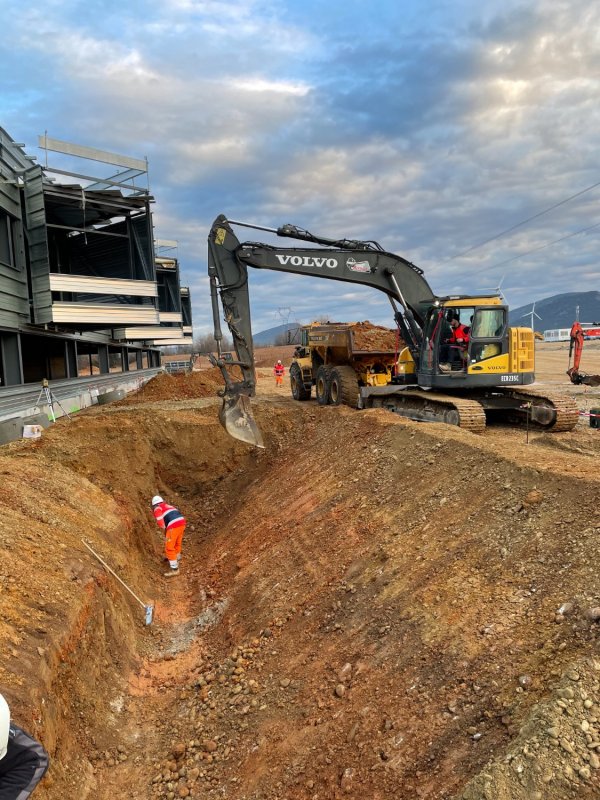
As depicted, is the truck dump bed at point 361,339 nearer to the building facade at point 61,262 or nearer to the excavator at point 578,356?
the excavator at point 578,356

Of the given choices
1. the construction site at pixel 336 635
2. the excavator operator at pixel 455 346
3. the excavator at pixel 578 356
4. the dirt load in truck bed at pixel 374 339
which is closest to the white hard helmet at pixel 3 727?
the construction site at pixel 336 635

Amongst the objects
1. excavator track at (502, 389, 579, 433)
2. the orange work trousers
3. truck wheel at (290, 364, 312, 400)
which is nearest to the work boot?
the orange work trousers

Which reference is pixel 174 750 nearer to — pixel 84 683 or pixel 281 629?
pixel 84 683

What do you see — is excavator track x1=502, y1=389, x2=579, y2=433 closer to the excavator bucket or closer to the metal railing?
the excavator bucket

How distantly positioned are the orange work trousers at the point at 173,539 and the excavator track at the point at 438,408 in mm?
5374

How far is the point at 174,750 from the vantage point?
15.5 feet

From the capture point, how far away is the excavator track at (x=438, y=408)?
393 inches

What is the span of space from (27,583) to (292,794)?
10.5 ft

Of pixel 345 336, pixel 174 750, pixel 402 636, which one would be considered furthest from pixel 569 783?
pixel 345 336

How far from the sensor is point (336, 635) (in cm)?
521

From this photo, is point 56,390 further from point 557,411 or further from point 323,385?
point 557,411

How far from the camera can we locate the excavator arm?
1010 cm

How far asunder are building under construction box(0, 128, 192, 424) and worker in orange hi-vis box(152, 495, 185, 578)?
9.80 meters

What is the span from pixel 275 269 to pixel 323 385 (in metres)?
5.27
